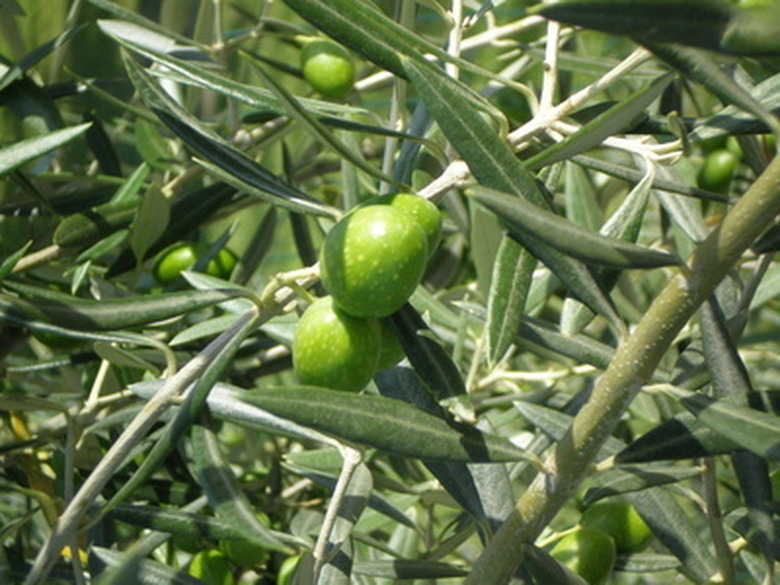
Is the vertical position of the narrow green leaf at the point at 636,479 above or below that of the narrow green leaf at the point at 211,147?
below

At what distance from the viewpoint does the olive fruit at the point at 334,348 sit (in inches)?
30.9

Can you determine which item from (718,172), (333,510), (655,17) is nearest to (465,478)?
(333,510)

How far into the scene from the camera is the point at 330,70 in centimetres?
142

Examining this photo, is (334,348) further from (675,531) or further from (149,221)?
(149,221)

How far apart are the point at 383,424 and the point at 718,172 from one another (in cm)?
103

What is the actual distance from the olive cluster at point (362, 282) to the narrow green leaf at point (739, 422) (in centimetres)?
22

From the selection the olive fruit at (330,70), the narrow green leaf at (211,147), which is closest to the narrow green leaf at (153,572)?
the narrow green leaf at (211,147)

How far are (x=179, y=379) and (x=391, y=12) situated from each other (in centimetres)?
77

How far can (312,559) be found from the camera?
0.90 m

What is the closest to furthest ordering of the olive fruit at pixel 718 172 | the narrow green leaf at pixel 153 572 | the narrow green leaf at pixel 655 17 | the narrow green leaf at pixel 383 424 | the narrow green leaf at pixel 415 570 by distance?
the narrow green leaf at pixel 655 17, the narrow green leaf at pixel 383 424, the narrow green leaf at pixel 153 572, the narrow green leaf at pixel 415 570, the olive fruit at pixel 718 172

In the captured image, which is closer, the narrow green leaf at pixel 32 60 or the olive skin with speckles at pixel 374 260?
the olive skin with speckles at pixel 374 260

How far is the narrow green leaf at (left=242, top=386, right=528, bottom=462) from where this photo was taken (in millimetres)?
675

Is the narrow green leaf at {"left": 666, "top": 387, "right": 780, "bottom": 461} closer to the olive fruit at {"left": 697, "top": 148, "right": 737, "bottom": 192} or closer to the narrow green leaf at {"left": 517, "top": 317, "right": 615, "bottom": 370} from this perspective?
the narrow green leaf at {"left": 517, "top": 317, "right": 615, "bottom": 370}

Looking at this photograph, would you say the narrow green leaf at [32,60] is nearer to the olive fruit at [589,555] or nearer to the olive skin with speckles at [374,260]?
the olive skin with speckles at [374,260]
